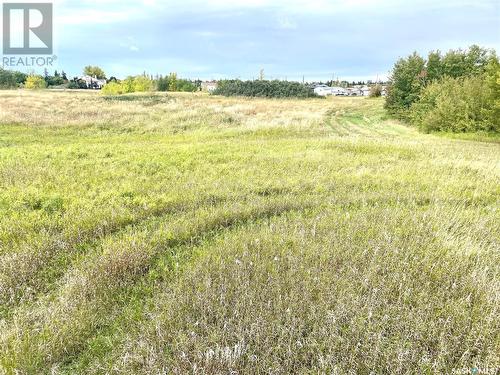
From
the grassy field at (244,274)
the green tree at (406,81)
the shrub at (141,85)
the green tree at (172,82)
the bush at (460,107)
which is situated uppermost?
the green tree at (172,82)

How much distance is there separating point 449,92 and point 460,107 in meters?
2.97

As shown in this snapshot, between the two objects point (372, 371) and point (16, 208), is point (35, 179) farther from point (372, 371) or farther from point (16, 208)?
point (372, 371)

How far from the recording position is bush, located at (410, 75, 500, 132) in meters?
26.8

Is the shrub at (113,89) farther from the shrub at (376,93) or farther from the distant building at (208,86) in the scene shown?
the shrub at (376,93)

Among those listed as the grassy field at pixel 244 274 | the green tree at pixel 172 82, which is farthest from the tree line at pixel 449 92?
the green tree at pixel 172 82

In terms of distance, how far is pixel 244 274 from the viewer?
485 cm

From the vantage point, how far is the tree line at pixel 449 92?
2644 cm

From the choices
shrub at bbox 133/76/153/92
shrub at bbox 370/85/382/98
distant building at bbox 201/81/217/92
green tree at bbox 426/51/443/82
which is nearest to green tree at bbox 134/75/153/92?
shrub at bbox 133/76/153/92

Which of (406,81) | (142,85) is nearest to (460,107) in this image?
(406,81)

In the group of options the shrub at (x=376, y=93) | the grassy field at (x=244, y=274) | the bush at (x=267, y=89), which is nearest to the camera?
the grassy field at (x=244, y=274)

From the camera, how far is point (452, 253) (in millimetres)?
5441

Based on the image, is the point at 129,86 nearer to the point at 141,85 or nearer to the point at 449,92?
the point at 141,85

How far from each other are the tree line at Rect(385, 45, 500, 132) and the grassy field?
19960 mm

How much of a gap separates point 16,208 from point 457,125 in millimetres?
30216
